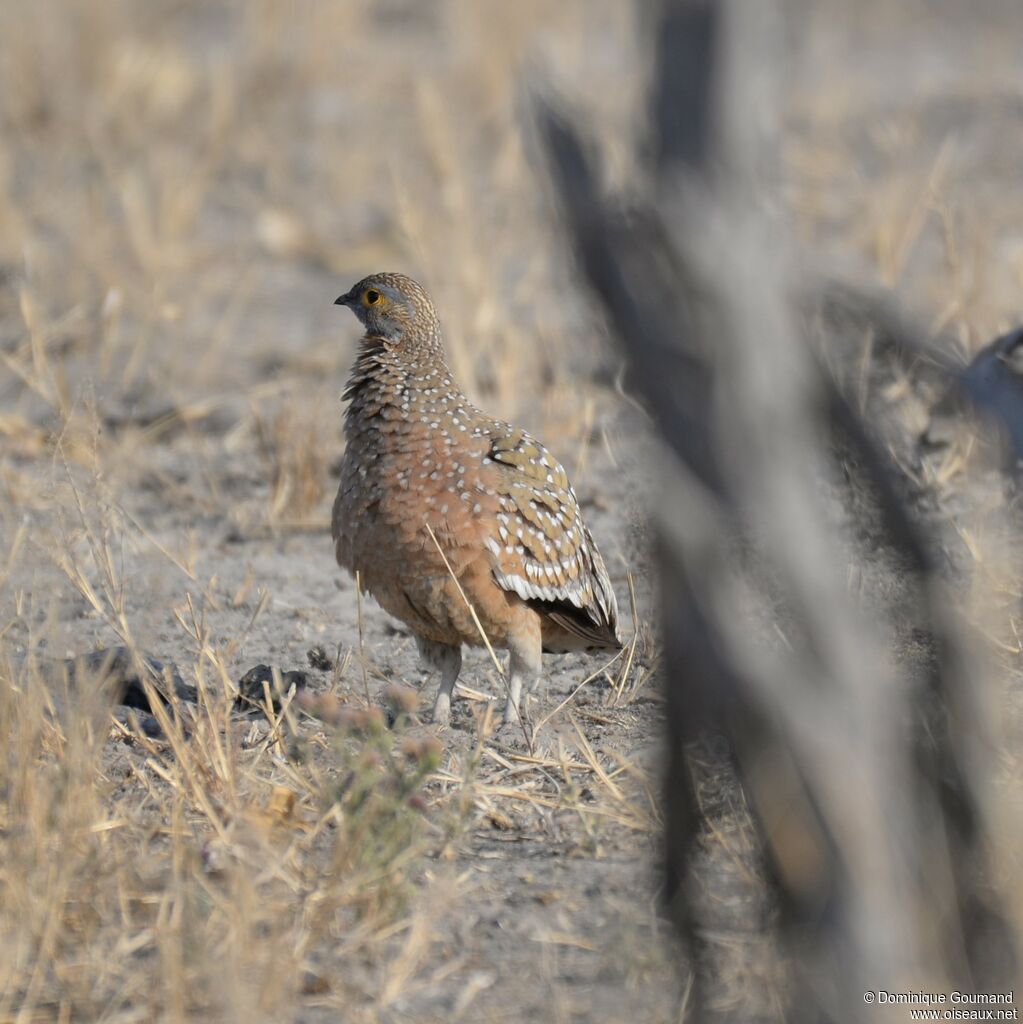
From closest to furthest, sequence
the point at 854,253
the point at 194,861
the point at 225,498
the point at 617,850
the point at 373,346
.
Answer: the point at 194,861
the point at 617,850
the point at 373,346
the point at 225,498
the point at 854,253

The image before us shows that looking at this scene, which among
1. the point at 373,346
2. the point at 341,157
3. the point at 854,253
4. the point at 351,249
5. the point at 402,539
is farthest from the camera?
the point at 341,157

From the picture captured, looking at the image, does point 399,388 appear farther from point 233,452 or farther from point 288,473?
point 233,452

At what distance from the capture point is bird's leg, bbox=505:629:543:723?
505 centimetres

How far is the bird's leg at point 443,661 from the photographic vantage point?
518 cm

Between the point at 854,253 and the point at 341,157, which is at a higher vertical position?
the point at 341,157

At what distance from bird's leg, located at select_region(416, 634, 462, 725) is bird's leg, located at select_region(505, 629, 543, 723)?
0.19 metres

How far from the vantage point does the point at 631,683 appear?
5375 mm

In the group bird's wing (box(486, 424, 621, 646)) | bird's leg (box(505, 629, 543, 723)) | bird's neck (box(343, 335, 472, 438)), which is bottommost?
bird's leg (box(505, 629, 543, 723))

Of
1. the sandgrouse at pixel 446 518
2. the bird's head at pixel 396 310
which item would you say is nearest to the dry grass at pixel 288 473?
the sandgrouse at pixel 446 518

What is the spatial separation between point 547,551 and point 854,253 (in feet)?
16.3

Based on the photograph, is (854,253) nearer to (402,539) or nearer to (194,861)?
(402,539)

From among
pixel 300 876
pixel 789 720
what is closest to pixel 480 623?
pixel 300 876

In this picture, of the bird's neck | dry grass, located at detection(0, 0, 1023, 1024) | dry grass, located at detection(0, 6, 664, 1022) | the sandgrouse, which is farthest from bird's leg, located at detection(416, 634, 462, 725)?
the bird's neck

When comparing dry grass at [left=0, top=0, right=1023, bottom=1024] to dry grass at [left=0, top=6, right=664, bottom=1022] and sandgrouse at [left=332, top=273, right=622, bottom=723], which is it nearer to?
dry grass at [left=0, top=6, right=664, bottom=1022]
